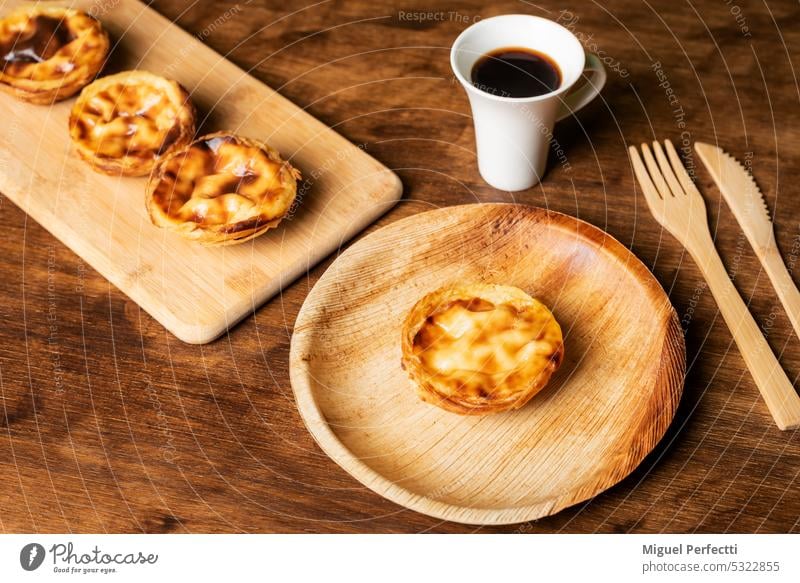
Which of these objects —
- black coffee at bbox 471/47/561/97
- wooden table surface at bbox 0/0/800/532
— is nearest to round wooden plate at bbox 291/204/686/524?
wooden table surface at bbox 0/0/800/532

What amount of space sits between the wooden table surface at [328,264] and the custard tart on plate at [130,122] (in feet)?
0.55

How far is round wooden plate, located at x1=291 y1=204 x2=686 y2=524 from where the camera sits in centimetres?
104

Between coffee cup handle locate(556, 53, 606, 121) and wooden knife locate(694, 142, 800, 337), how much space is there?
22 centimetres

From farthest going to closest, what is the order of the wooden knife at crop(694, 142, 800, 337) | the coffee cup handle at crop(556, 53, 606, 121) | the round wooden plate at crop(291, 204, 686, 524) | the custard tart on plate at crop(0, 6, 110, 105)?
the custard tart on plate at crop(0, 6, 110, 105) < the coffee cup handle at crop(556, 53, 606, 121) < the wooden knife at crop(694, 142, 800, 337) < the round wooden plate at crop(291, 204, 686, 524)

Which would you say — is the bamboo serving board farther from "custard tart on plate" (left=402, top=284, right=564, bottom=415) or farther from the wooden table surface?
"custard tart on plate" (left=402, top=284, right=564, bottom=415)

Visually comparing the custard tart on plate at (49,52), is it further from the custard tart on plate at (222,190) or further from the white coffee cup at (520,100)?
the white coffee cup at (520,100)

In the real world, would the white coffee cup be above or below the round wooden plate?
above

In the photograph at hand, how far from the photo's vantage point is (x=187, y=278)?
4.19 feet

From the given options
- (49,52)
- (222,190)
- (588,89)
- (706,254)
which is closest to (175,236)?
(222,190)

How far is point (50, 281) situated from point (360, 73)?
677 mm

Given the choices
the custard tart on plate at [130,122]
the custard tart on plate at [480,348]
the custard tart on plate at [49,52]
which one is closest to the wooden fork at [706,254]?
the custard tart on plate at [480,348]

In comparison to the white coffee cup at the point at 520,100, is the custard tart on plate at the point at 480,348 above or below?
below

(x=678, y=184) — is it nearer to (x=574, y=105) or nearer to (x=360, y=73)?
(x=574, y=105)

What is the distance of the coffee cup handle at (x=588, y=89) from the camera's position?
1.34m
